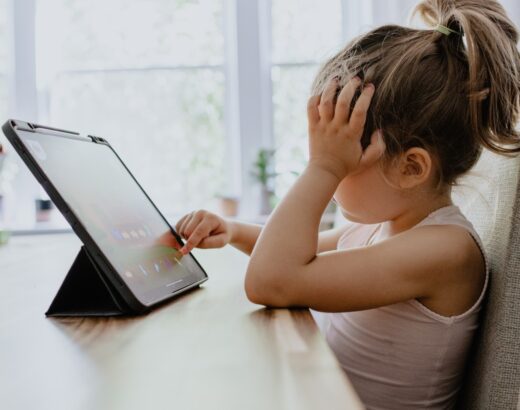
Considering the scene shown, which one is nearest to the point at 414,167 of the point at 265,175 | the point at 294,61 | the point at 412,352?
the point at 412,352

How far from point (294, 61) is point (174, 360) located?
2.49m

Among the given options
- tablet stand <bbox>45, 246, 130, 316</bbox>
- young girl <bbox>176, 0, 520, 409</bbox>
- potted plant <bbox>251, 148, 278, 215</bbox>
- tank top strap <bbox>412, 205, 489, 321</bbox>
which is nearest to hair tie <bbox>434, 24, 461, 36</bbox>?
young girl <bbox>176, 0, 520, 409</bbox>

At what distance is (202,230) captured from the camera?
1.06m

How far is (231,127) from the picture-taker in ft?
9.58

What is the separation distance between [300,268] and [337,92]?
26 centimetres

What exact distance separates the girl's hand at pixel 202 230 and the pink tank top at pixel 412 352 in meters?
0.26

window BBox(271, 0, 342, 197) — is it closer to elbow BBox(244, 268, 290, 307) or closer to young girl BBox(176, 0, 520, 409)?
young girl BBox(176, 0, 520, 409)

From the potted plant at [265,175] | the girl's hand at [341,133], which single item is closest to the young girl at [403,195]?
the girl's hand at [341,133]

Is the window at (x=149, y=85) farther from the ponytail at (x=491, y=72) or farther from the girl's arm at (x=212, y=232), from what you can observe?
the ponytail at (x=491, y=72)

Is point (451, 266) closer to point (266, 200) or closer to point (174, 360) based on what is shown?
point (174, 360)

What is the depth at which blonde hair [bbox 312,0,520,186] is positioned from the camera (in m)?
0.89

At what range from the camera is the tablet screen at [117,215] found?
756mm

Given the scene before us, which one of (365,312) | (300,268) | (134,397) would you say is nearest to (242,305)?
Answer: (300,268)

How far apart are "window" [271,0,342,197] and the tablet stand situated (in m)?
2.14
